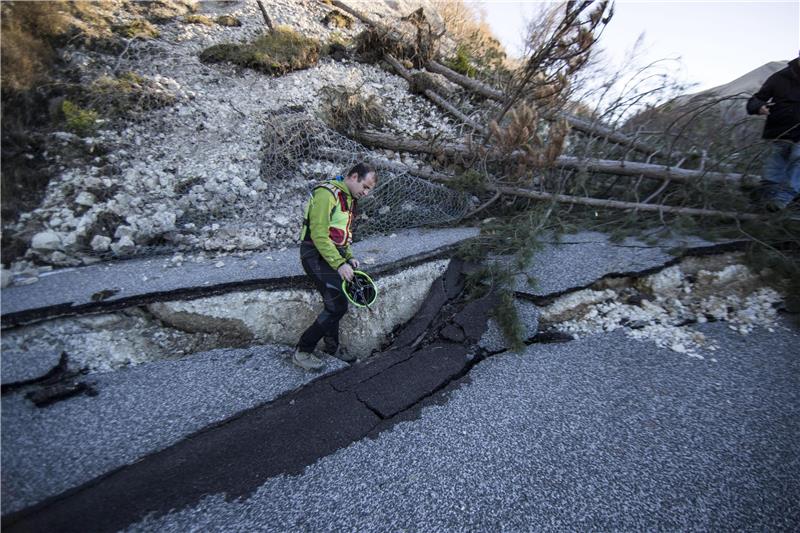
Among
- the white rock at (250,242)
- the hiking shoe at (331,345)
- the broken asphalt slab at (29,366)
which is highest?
the white rock at (250,242)

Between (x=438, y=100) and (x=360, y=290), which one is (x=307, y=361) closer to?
(x=360, y=290)

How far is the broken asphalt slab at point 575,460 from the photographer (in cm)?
178

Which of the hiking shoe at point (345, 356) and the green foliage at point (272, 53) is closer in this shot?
the hiking shoe at point (345, 356)

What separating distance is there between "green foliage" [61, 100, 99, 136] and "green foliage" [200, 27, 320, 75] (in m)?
2.16

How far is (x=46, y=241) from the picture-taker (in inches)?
138

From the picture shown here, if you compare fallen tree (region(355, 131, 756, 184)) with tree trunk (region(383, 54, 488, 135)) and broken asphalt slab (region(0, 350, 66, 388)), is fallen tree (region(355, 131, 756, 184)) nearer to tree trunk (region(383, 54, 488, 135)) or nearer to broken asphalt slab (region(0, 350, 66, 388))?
tree trunk (region(383, 54, 488, 135))

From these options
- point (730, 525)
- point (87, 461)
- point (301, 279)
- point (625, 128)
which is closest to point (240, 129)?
point (301, 279)

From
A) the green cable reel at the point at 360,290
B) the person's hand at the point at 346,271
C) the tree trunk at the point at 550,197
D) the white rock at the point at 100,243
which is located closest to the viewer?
the person's hand at the point at 346,271

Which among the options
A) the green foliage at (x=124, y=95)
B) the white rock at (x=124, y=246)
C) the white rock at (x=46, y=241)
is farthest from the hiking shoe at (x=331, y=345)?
the green foliage at (x=124, y=95)

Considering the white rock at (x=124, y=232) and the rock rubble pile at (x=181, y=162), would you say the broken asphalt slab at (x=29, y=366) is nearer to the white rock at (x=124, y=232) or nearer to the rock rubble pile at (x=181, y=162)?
the rock rubble pile at (x=181, y=162)

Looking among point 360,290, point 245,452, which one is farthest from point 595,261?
point 245,452

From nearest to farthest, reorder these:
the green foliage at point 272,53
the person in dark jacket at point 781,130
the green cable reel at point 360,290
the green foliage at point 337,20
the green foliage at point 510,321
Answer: the green cable reel at point 360,290 → the green foliage at point 510,321 → the person in dark jacket at point 781,130 → the green foliage at point 272,53 → the green foliage at point 337,20

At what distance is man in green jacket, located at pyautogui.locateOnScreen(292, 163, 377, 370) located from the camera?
2562mm

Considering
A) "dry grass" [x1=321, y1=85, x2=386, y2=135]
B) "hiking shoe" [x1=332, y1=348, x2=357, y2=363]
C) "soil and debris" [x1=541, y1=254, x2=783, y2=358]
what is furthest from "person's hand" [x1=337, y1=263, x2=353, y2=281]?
"dry grass" [x1=321, y1=85, x2=386, y2=135]
